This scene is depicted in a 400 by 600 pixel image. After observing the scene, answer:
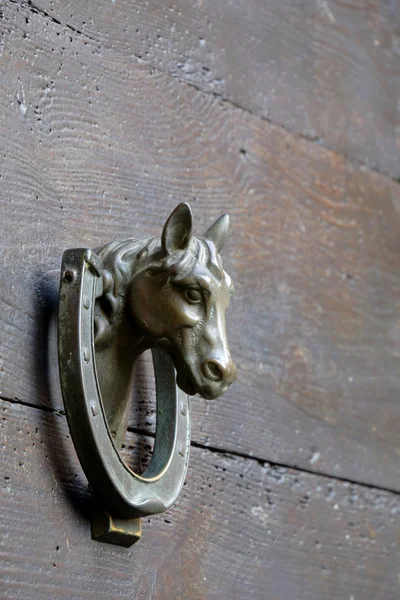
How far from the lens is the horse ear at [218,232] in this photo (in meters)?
0.87

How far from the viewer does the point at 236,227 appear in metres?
1.10

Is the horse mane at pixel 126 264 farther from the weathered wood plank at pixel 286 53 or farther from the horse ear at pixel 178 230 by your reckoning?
the weathered wood plank at pixel 286 53

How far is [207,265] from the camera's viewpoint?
2.73ft

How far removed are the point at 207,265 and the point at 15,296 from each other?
160mm

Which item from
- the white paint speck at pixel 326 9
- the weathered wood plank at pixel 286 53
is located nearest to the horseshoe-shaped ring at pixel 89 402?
the weathered wood plank at pixel 286 53

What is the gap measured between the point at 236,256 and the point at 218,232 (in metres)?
0.21

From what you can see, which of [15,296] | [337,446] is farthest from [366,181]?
[15,296]

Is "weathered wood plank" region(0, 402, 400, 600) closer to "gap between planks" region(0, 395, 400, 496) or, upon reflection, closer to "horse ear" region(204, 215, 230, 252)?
"gap between planks" region(0, 395, 400, 496)

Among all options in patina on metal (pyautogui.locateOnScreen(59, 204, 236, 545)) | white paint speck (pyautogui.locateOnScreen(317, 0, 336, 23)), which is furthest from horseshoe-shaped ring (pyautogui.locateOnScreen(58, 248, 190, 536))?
white paint speck (pyautogui.locateOnScreen(317, 0, 336, 23))

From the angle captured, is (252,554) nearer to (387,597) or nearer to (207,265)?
(387,597)

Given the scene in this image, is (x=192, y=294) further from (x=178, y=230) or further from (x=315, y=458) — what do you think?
(x=315, y=458)

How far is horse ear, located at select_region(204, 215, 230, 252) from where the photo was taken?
2.86 feet

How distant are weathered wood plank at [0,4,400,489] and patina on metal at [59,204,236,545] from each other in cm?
5

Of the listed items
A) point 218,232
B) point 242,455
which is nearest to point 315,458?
point 242,455
